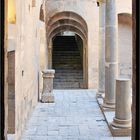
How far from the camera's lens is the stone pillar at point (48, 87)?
36.6ft

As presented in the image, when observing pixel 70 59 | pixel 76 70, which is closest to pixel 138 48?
pixel 76 70

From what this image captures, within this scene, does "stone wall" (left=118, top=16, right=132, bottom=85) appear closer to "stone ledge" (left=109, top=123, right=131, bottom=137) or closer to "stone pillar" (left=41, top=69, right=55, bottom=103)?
"stone pillar" (left=41, top=69, right=55, bottom=103)

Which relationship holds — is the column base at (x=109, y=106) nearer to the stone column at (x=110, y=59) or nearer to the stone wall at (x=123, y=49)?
the stone column at (x=110, y=59)

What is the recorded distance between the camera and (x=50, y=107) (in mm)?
10250

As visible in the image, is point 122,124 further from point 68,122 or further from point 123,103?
point 68,122

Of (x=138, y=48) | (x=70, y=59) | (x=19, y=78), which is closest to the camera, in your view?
(x=138, y=48)

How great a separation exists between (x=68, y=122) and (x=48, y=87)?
314 centimetres

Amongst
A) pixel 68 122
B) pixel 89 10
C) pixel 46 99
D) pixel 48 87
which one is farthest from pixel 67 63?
pixel 68 122

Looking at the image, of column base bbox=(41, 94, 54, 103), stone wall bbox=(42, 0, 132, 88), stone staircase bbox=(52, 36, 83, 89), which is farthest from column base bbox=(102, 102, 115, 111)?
stone staircase bbox=(52, 36, 83, 89)

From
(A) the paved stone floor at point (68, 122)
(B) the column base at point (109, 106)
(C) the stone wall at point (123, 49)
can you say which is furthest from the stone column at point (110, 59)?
(C) the stone wall at point (123, 49)

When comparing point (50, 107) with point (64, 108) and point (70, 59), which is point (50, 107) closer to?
point (64, 108)

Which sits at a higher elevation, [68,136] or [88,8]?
[88,8]

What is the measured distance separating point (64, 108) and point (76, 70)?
9.65 metres

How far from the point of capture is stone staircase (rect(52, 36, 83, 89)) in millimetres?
17281
